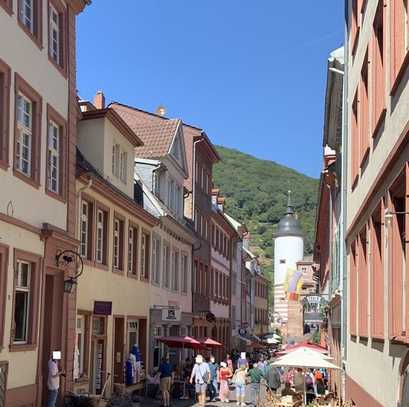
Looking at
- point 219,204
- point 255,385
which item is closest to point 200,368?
point 255,385

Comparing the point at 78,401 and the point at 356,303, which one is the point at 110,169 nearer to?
the point at 78,401

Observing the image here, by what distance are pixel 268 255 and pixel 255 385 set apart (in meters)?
113

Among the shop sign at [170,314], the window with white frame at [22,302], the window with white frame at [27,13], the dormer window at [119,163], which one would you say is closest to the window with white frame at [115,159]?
the dormer window at [119,163]

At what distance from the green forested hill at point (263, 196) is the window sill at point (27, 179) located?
11316 cm

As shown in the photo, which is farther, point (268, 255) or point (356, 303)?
point (268, 255)

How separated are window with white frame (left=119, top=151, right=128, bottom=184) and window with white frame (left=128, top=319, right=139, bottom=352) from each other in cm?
494

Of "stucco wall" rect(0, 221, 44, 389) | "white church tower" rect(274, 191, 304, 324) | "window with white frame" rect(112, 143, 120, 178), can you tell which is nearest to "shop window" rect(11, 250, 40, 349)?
"stucco wall" rect(0, 221, 44, 389)

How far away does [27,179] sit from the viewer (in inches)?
641

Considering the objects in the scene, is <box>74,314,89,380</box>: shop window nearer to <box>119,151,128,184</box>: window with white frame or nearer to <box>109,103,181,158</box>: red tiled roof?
<box>119,151,128,184</box>: window with white frame

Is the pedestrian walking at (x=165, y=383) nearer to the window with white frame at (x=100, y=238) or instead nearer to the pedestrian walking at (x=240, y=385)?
the pedestrian walking at (x=240, y=385)

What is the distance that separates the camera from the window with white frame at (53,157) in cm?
1814

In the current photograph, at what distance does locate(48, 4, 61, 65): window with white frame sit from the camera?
18594mm

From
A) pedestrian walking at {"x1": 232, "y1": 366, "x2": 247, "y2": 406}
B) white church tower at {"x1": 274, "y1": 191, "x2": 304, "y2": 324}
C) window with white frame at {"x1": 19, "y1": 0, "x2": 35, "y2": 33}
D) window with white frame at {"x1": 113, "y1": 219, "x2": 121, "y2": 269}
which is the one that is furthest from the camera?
white church tower at {"x1": 274, "y1": 191, "x2": 304, "y2": 324}

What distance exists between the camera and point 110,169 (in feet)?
82.7
